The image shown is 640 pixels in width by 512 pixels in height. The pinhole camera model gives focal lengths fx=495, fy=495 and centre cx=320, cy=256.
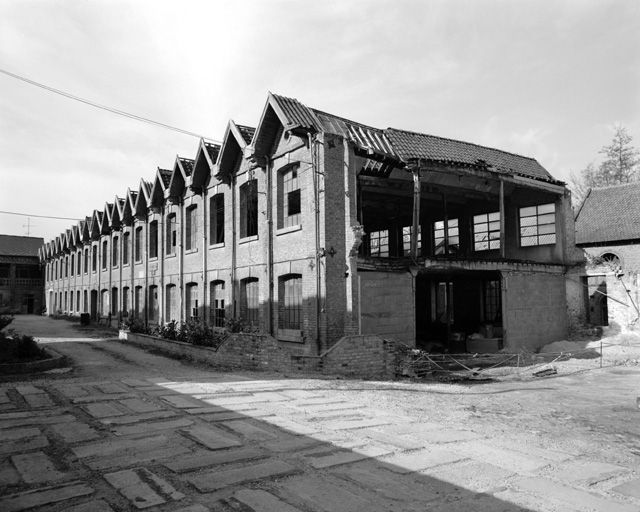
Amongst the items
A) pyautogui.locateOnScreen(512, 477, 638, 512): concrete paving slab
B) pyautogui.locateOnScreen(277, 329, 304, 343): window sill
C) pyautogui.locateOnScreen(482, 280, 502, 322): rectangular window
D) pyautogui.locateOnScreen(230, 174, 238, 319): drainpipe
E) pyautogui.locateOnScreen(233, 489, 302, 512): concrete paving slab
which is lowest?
pyautogui.locateOnScreen(512, 477, 638, 512): concrete paving slab

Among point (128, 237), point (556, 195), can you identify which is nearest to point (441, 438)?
point (556, 195)

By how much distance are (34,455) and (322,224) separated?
9557 mm

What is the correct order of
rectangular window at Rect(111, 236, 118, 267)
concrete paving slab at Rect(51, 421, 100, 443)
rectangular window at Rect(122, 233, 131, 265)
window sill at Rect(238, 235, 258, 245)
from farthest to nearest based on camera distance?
rectangular window at Rect(111, 236, 118, 267)
rectangular window at Rect(122, 233, 131, 265)
window sill at Rect(238, 235, 258, 245)
concrete paving slab at Rect(51, 421, 100, 443)

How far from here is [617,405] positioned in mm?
10203

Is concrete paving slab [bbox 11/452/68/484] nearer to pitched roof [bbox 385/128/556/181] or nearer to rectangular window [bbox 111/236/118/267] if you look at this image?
pitched roof [bbox 385/128/556/181]

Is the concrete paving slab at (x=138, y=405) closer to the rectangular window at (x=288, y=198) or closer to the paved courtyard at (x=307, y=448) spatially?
the paved courtyard at (x=307, y=448)

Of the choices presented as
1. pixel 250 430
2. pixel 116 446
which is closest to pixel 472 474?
pixel 250 430

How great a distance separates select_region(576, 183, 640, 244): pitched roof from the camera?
26.5m

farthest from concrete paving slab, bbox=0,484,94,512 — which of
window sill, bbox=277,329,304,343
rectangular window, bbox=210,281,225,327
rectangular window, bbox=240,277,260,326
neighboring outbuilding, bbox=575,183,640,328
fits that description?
neighboring outbuilding, bbox=575,183,640,328

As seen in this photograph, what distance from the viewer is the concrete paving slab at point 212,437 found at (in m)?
6.32

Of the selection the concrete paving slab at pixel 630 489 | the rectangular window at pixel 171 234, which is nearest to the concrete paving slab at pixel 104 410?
the concrete paving slab at pixel 630 489

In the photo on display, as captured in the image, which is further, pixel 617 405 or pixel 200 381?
pixel 200 381

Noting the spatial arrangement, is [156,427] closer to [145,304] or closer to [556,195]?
[556,195]

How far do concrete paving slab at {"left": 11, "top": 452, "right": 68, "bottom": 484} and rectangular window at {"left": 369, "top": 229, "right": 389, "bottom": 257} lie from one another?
21.3 metres
